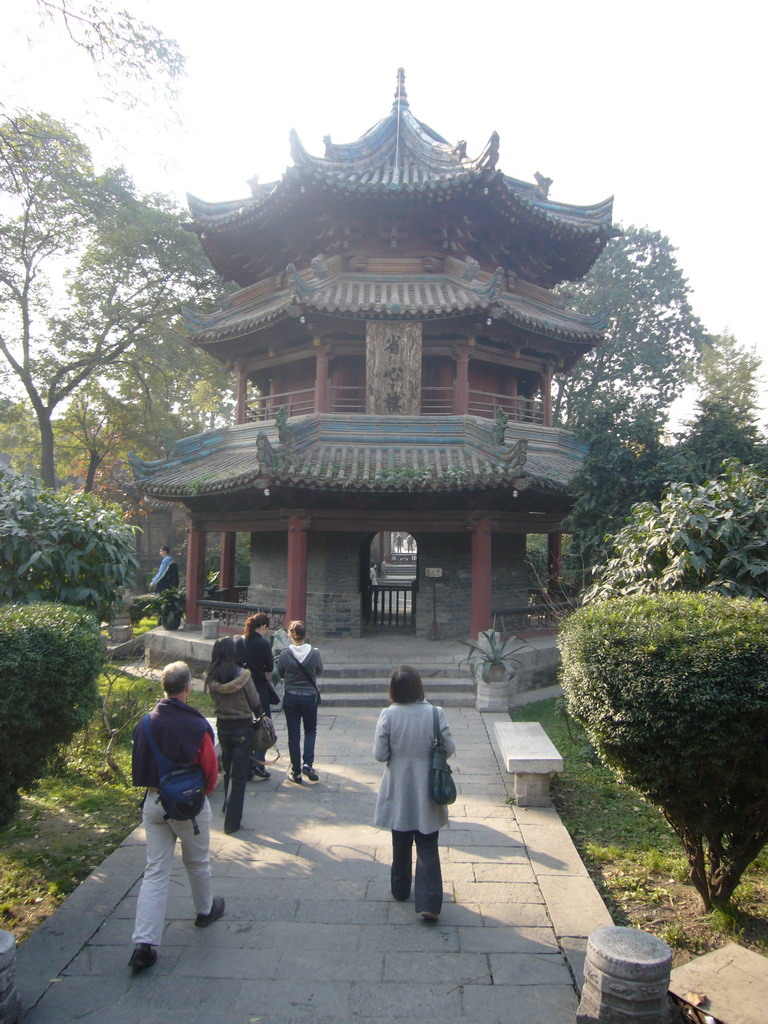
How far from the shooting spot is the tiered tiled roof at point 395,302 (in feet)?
37.6

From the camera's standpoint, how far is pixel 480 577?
11602mm

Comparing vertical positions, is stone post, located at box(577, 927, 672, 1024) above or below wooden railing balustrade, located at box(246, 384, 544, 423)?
below

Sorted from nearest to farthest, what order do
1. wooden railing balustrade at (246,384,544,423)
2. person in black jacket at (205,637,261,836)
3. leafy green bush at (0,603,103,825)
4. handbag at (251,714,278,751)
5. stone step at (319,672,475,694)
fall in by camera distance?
leafy green bush at (0,603,103,825)
person in black jacket at (205,637,261,836)
handbag at (251,714,278,751)
stone step at (319,672,475,694)
wooden railing balustrade at (246,384,544,423)

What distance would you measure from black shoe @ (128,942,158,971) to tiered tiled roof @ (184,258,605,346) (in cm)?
960

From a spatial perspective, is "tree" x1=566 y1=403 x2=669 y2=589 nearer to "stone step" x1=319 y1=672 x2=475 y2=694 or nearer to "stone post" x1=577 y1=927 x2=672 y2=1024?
"stone step" x1=319 y1=672 x2=475 y2=694

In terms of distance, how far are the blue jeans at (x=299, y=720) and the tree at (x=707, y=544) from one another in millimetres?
3043

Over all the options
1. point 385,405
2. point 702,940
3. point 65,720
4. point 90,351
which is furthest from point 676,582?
point 90,351

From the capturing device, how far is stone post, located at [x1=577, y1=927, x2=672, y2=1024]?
2.93 meters

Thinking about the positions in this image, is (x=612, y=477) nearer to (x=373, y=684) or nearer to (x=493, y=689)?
(x=493, y=689)

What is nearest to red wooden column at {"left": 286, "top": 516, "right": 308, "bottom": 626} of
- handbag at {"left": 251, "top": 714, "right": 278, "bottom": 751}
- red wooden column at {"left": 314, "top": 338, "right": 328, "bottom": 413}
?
red wooden column at {"left": 314, "top": 338, "right": 328, "bottom": 413}

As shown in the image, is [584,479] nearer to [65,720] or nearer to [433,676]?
[433,676]

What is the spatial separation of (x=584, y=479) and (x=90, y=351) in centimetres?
1964

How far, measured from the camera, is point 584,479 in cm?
1037

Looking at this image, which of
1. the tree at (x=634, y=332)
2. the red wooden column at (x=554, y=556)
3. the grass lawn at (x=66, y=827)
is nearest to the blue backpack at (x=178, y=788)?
the grass lawn at (x=66, y=827)
